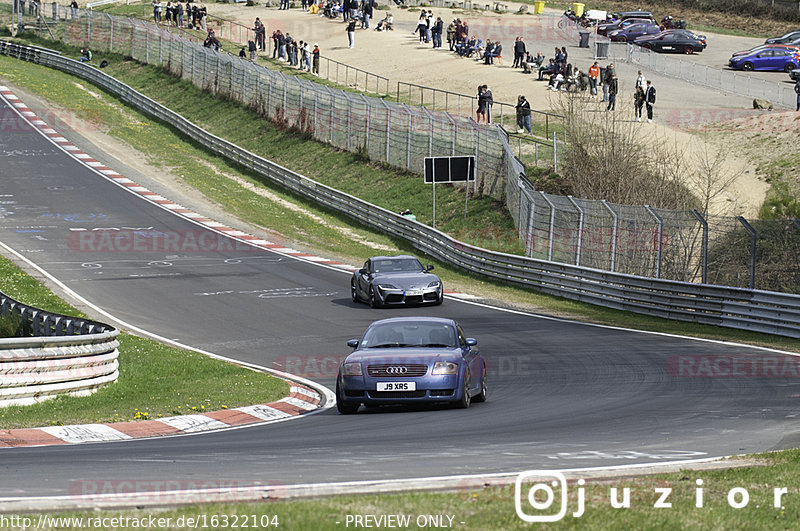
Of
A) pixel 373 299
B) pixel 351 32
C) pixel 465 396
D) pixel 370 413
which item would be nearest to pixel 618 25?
pixel 351 32

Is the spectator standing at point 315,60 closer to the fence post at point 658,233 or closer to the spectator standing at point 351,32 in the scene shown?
the spectator standing at point 351,32

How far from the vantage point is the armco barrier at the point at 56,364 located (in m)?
14.5

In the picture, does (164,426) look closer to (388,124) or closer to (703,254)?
(703,254)

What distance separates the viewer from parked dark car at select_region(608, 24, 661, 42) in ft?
244

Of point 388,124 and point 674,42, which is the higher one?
point 674,42

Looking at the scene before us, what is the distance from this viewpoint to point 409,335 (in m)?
15.0

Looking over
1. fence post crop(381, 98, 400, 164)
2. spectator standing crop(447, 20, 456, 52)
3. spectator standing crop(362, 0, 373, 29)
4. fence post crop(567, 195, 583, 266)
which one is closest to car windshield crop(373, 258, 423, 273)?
fence post crop(567, 195, 583, 266)

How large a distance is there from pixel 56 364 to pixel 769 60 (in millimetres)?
57705

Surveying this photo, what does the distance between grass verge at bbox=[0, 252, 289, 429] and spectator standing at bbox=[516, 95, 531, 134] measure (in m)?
26.8

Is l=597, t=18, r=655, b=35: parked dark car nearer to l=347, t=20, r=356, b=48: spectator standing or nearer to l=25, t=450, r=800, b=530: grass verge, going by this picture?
l=347, t=20, r=356, b=48: spectator standing

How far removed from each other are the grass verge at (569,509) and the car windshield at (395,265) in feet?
→ 63.2

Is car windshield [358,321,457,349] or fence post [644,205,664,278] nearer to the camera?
car windshield [358,321,457,349]

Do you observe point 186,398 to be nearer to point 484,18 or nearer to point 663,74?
point 663,74

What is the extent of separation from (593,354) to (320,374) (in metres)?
4.72
